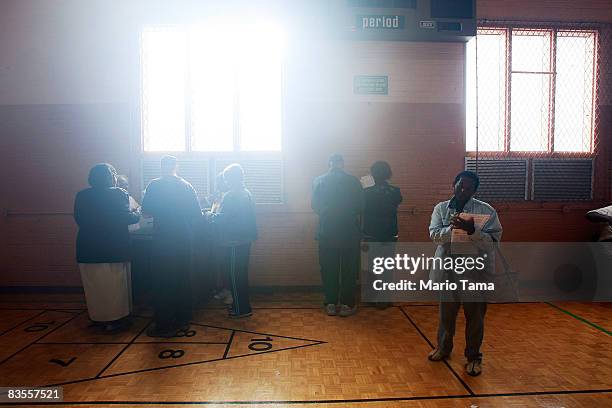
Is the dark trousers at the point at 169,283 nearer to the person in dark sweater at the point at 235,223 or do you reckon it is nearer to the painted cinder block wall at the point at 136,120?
the person in dark sweater at the point at 235,223

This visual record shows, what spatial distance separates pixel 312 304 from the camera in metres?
4.88

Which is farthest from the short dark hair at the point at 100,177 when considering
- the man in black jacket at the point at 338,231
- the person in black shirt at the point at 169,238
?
the man in black jacket at the point at 338,231

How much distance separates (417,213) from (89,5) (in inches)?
191

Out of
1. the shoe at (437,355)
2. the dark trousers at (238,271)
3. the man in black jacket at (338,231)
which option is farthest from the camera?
the man in black jacket at (338,231)

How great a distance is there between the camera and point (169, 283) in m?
3.74

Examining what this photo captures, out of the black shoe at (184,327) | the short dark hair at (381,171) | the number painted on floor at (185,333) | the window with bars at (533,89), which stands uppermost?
the window with bars at (533,89)

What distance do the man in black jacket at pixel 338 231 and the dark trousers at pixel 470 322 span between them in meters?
1.34

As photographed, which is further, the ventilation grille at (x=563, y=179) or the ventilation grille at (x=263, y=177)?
the ventilation grille at (x=563, y=179)

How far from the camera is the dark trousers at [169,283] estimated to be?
12.2ft

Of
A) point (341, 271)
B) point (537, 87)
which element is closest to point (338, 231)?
point (341, 271)

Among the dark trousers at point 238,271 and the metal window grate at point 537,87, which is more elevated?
the metal window grate at point 537,87

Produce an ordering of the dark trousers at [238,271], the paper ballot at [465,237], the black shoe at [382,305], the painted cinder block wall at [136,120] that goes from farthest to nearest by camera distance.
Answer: the painted cinder block wall at [136,120], the black shoe at [382,305], the dark trousers at [238,271], the paper ballot at [465,237]

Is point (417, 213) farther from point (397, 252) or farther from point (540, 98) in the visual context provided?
point (540, 98)

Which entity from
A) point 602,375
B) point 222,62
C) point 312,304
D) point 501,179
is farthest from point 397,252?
point 222,62
